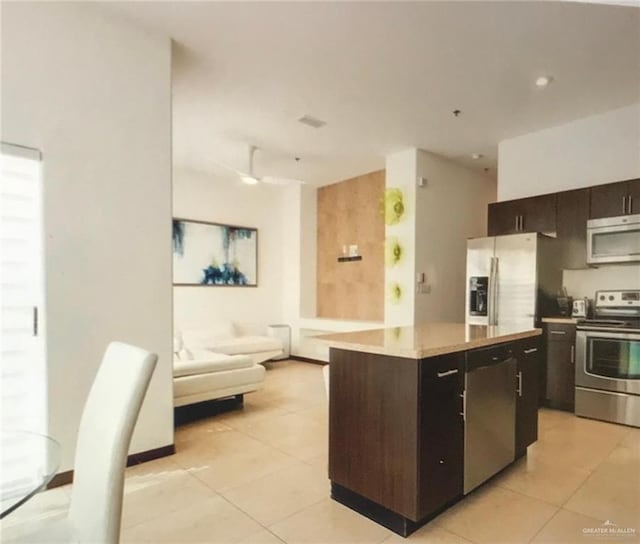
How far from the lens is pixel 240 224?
6664 millimetres

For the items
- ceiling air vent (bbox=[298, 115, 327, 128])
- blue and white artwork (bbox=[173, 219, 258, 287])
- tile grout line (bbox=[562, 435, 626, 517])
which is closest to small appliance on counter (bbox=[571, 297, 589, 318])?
tile grout line (bbox=[562, 435, 626, 517])

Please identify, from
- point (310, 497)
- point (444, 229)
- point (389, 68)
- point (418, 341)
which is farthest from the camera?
point (444, 229)

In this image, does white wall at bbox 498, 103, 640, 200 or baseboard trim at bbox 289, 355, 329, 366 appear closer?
white wall at bbox 498, 103, 640, 200

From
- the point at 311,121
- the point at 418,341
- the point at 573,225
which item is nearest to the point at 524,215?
the point at 573,225

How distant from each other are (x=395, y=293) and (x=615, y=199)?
2.52 m

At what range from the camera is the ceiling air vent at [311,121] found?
4117mm

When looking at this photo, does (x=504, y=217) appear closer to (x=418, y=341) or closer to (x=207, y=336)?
Result: (x=418, y=341)

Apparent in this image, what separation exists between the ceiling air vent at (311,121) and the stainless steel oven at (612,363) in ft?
10.8

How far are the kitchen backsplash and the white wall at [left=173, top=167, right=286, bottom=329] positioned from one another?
14.3 ft

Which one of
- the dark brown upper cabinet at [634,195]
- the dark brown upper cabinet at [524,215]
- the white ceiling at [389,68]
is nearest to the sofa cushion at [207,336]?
the white ceiling at [389,68]

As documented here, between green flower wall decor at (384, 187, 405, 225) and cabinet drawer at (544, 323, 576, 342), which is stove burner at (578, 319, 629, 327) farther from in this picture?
green flower wall decor at (384, 187, 405, 225)


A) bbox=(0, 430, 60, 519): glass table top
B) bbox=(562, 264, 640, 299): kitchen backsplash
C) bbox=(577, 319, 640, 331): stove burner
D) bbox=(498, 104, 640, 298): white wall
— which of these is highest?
bbox=(498, 104, 640, 298): white wall

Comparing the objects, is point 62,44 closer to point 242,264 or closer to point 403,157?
A: point 403,157

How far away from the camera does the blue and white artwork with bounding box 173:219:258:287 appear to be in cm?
593
